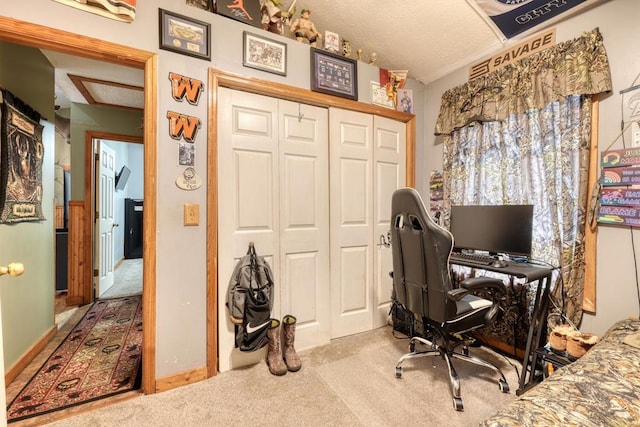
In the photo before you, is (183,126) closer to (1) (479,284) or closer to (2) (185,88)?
(2) (185,88)

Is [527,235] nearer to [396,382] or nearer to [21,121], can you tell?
[396,382]

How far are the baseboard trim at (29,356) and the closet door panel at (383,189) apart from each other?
2628mm

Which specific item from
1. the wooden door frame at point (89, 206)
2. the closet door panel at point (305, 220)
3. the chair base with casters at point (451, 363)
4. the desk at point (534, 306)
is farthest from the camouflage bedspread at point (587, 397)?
the wooden door frame at point (89, 206)

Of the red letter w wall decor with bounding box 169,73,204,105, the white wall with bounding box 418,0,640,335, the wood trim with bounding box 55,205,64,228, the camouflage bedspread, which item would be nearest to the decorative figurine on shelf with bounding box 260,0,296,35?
the red letter w wall decor with bounding box 169,73,204,105

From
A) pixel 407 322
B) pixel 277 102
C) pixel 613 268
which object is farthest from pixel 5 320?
pixel 613 268

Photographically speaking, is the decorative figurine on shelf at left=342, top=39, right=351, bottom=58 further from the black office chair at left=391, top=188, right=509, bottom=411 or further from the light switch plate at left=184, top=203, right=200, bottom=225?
the light switch plate at left=184, top=203, right=200, bottom=225

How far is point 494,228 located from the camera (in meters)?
2.12

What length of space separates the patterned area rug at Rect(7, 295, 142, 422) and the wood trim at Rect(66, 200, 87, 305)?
0.53 m

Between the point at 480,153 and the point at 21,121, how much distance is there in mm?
3441

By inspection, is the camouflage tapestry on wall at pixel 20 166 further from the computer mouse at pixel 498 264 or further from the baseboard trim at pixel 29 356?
the computer mouse at pixel 498 264

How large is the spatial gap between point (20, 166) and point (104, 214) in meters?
2.03

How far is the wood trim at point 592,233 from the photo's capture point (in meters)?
1.83

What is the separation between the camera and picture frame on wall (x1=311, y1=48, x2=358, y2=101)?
2246 millimetres

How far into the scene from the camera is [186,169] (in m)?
1.81
